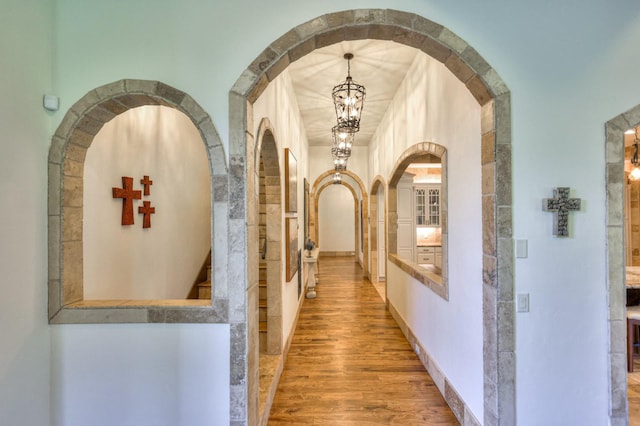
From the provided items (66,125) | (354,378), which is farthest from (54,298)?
(354,378)

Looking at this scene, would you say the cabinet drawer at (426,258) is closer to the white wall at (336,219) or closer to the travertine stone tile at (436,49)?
the white wall at (336,219)

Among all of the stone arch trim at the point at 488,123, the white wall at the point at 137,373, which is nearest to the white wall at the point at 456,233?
the stone arch trim at the point at 488,123

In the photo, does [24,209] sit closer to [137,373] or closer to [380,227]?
[137,373]

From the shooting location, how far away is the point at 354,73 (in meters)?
3.64

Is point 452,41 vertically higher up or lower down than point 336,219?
higher up

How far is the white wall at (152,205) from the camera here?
2.17 m

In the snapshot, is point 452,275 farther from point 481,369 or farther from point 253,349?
point 253,349

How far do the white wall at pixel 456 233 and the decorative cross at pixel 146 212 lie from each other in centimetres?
277

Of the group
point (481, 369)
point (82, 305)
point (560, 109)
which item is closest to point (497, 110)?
point (560, 109)

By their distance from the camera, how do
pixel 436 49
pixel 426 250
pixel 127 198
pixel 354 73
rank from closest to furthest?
pixel 436 49
pixel 127 198
pixel 354 73
pixel 426 250

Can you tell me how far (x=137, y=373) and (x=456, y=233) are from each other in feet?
7.82

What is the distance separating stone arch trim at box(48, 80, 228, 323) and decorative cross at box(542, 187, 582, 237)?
1897 mm

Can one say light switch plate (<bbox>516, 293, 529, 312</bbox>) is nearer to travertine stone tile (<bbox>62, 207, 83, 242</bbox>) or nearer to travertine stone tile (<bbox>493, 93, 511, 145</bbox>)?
travertine stone tile (<bbox>493, 93, 511, 145</bbox>)

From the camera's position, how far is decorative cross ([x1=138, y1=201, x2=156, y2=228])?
274cm
